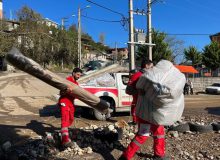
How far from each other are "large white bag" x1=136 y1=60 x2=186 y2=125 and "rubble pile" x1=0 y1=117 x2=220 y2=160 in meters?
1.00

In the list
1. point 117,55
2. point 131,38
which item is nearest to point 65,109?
point 131,38

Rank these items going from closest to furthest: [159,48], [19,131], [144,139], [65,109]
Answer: [144,139] < [65,109] < [19,131] < [159,48]

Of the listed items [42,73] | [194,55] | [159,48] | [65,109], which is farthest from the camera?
[194,55]

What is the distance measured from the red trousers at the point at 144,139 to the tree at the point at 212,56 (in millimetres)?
52878

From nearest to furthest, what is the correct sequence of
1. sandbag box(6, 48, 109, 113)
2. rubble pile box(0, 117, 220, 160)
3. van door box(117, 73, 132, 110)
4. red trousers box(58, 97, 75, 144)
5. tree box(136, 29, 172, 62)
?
sandbag box(6, 48, 109, 113) < rubble pile box(0, 117, 220, 160) < red trousers box(58, 97, 75, 144) < van door box(117, 73, 132, 110) < tree box(136, 29, 172, 62)

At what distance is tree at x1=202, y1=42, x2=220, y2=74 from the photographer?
57.3 metres

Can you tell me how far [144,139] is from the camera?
632cm

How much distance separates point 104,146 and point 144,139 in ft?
4.45

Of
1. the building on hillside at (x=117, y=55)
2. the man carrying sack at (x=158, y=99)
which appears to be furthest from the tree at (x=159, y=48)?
the man carrying sack at (x=158, y=99)

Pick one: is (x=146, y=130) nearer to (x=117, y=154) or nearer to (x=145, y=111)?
(x=145, y=111)

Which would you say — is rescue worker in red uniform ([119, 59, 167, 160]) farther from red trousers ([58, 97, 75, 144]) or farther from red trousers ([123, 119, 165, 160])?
red trousers ([58, 97, 75, 144])

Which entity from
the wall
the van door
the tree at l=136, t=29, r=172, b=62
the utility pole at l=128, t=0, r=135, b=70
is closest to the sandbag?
the van door

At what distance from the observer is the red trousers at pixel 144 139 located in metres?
6.29

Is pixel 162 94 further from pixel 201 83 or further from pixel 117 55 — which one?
pixel 117 55
